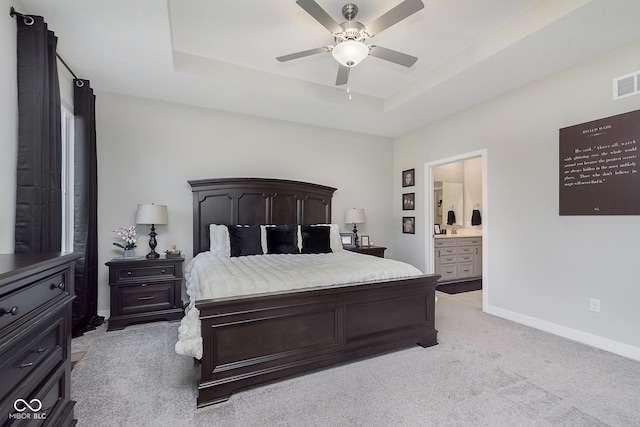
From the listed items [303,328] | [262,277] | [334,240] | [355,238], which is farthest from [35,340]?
[355,238]

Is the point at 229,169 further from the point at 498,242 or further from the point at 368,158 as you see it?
the point at 498,242

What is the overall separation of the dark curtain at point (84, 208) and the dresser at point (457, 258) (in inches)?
192

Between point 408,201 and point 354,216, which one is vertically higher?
point 408,201

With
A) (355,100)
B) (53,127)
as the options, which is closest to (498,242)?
(355,100)

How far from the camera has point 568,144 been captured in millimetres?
2939

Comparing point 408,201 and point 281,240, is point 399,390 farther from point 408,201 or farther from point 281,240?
point 408,201

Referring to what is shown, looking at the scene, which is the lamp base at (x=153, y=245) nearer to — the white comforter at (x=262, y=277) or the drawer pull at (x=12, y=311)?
the white comforter at (x=262, y=277)

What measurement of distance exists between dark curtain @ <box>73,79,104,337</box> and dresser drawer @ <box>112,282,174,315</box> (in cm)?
30

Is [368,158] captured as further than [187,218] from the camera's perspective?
Yes

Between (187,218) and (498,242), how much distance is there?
408 centimetres

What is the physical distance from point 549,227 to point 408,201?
2.26 m

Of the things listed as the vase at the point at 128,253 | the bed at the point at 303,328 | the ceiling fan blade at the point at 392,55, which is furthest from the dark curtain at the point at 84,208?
the ceiling fan blade at the point at 392,55

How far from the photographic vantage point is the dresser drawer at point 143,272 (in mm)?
3193

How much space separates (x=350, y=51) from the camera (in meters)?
2.27
